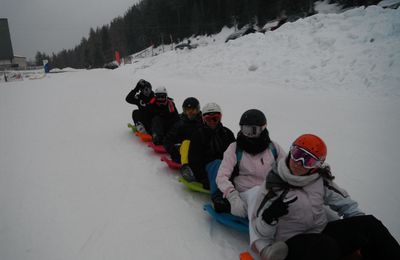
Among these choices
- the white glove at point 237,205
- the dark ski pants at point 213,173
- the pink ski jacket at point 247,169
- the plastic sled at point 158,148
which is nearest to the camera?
the white glove at point 237,205

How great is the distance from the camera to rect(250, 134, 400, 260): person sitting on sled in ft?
6.89

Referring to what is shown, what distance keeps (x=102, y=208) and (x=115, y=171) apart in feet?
3.96

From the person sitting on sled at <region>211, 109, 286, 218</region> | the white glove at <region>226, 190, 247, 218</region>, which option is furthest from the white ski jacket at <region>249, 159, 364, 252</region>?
the person sitting on sled at <region>211, 109, 286, 218</region>

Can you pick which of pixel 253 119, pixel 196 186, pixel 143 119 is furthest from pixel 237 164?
pixel 143 119

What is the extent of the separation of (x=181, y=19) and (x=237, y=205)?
182 ft

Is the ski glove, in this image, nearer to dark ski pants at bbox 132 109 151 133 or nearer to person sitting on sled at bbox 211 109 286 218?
person sitting on sled at bbox 211 109 286 218

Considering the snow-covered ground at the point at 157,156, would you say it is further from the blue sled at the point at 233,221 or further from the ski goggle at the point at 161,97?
the ski goggle at the point at 161,97

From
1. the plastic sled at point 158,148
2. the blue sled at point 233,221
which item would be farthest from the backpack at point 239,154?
the plastic sled at point 158,148

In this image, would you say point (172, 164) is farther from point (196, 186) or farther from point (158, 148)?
point (196, 186)

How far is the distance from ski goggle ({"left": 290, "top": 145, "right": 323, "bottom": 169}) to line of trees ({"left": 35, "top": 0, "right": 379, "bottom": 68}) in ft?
93.8

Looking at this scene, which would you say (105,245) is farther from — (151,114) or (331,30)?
(331,30)

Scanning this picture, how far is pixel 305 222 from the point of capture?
2303 mm

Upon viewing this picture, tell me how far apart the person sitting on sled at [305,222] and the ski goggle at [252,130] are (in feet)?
2.24

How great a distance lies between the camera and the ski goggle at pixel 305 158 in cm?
216
